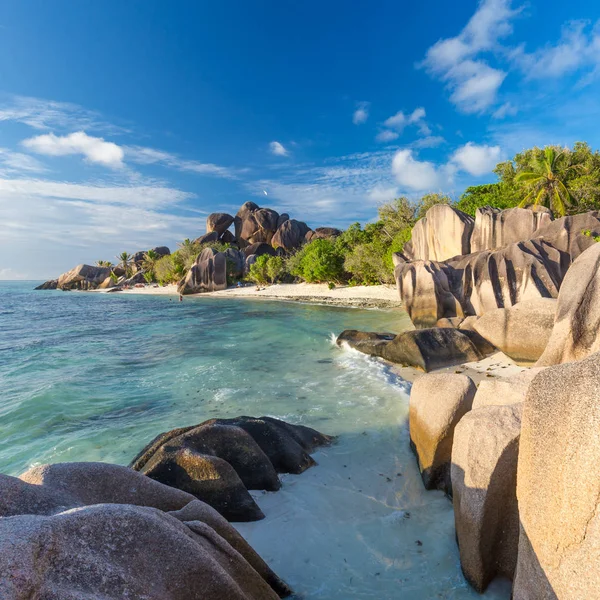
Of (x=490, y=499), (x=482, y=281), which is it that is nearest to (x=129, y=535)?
(x=490, y=499)

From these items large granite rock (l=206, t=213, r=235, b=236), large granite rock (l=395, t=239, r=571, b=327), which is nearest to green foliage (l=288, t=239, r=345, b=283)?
large granite rock (l=395, t=239, r=571, b=327)

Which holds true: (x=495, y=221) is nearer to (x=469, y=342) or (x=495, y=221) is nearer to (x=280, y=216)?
(x=469, y=342)

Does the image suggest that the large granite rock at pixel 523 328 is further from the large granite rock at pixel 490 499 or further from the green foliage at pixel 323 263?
the green foliage at pixel 323 263

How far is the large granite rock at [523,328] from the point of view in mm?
10789

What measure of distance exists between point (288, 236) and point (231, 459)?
67317mm

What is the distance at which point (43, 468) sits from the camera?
127 inches

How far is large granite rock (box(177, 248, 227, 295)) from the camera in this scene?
184 feet

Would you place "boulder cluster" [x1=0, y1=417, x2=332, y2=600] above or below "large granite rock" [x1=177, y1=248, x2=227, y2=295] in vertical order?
below

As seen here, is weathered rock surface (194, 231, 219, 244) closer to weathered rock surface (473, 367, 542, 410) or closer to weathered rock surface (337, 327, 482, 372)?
weathered rock surface (337, 327, 482, 372)

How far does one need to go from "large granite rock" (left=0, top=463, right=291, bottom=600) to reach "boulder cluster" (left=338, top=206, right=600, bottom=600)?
2069mm

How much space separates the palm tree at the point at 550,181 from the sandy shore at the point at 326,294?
13428 mm

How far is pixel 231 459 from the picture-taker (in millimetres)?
5414

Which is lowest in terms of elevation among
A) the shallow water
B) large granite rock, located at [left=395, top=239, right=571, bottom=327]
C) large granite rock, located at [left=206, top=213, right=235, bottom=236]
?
the shallow water

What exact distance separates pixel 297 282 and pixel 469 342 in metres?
41.5
